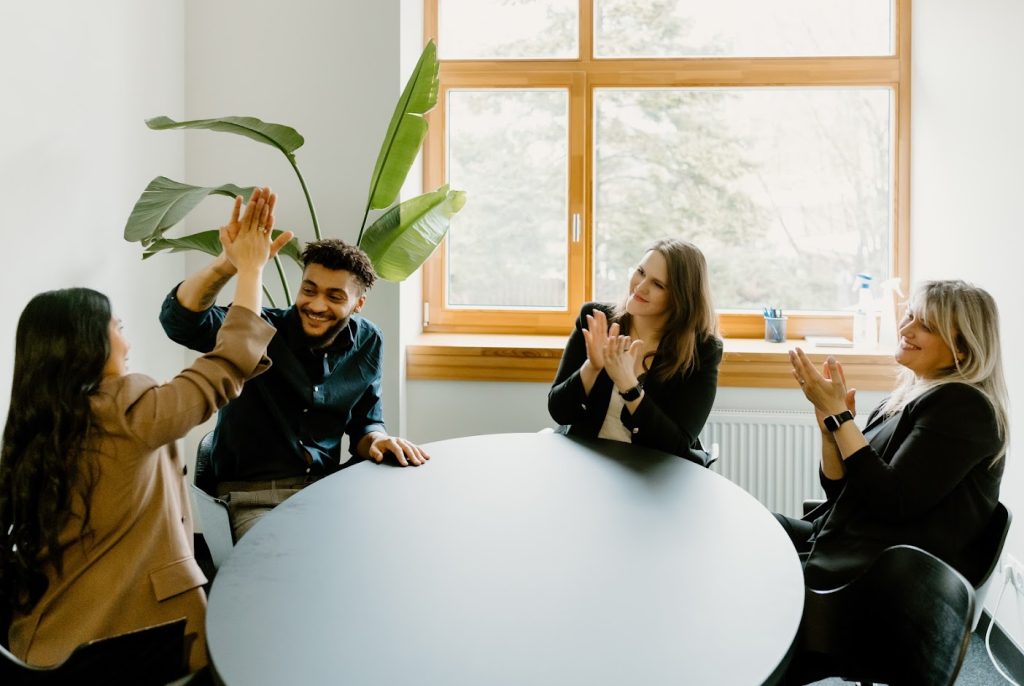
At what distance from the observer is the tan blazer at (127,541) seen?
4.46 ft

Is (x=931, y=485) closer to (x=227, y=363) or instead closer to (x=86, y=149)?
(x=227, y=363)

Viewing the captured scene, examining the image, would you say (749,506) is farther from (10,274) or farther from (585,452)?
(10,274)

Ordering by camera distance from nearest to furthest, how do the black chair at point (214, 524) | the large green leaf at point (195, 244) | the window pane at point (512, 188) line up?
the black chair at point (214, 524)
the large green leaf at point (195, 244)
the window pane at point (512, 188)

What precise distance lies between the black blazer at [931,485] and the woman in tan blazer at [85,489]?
1.37 m

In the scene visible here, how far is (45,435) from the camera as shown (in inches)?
53.2

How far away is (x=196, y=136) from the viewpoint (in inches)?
125

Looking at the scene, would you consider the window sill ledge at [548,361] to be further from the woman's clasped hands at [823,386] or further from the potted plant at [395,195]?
the woman's clasped hands at [823,386]

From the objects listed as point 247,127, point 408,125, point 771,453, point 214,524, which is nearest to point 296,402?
point 214,524

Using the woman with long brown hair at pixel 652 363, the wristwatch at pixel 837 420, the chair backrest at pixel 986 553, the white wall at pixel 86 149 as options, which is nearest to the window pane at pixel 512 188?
the woman with long brown hair at pixel 652 363

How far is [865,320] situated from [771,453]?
0.71 meters

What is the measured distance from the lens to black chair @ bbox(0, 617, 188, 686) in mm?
1125

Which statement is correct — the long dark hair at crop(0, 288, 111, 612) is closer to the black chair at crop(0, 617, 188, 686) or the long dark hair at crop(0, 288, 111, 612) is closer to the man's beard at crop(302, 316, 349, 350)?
the black chair at crop(0, 617, 188, 686)

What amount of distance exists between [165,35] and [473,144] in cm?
127

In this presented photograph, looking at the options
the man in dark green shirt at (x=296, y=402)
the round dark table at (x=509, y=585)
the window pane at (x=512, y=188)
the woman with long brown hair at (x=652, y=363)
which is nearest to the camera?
the round dark table at (x=509, y=585)
